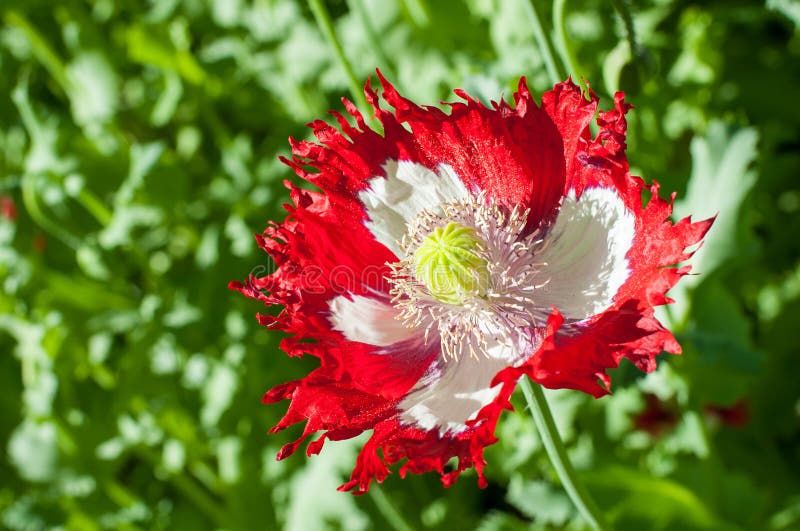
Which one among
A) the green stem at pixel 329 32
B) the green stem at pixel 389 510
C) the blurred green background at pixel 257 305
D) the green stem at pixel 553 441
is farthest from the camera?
the green stem at pixel 389 510

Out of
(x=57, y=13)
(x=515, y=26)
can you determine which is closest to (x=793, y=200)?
(x=515, y=26)

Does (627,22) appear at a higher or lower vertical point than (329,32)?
lower

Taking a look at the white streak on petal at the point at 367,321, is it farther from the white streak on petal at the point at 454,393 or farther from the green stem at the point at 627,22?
the green stem at the point at 627,22

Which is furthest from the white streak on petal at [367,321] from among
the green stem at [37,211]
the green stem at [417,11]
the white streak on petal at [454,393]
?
the green stem at [37,211]

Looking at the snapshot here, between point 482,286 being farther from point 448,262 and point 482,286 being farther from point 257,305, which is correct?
point 257,305

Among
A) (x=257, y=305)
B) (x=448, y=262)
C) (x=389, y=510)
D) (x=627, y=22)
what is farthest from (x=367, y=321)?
(x=257, y=305)

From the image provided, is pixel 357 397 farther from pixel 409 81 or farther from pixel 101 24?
pixel 101 24

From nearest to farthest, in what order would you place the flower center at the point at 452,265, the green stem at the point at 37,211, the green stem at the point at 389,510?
the flower center at the point at 452,265 → the green stem at the point at 389,510 → the green stem at the point at 37,211
